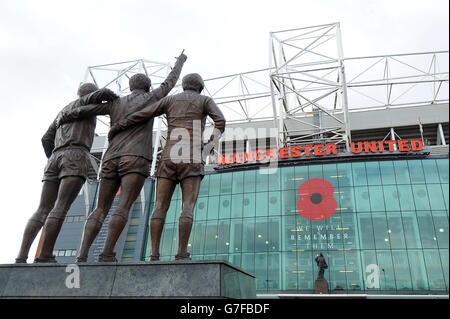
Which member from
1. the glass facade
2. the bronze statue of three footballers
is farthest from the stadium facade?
the bronze statue of three footballers

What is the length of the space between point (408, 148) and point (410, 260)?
965cm

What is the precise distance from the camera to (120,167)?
552cm

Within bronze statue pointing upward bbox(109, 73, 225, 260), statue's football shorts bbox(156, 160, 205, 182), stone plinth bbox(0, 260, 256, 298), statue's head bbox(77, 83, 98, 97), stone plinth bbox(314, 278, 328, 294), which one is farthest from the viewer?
stone plinth bbox(314, 278, 328, 294)

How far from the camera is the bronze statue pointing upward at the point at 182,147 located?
203 inches

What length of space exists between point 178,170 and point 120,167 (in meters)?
0.94

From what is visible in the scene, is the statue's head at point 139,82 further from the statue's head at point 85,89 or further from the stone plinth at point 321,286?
the stone plinth at point 321,286

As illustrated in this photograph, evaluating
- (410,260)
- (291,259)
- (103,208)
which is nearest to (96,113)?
(103,208)

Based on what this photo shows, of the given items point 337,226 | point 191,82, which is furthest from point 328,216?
point 191,82

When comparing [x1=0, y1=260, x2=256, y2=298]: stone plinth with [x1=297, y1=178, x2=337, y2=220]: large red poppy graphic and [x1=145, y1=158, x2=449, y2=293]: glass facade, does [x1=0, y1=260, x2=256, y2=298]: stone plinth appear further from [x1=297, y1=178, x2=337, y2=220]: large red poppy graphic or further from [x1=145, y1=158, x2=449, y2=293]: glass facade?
[x1=297, y1=178, x2=337, y2=220]: large red poppy graphic

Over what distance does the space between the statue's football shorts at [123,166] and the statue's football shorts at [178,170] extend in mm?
325

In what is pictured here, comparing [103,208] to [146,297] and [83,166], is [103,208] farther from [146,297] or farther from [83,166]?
[146,297]

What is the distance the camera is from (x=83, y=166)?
5.99 m

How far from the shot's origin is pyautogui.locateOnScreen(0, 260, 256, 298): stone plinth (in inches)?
161

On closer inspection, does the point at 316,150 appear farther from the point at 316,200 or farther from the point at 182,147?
the point at 182,147
